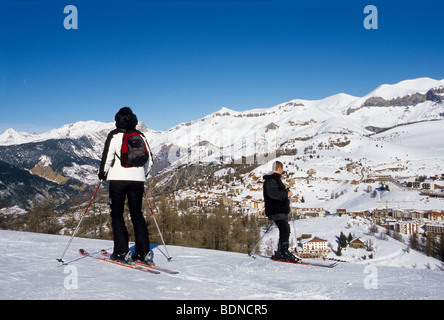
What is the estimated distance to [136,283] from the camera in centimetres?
459

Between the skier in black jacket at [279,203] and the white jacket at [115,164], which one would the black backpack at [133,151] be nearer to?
the white jacket at [115,164]

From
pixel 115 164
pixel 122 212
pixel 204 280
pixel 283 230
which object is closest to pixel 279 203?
pixel 283 230

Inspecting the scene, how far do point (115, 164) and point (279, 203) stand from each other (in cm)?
313

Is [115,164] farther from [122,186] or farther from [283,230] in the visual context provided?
[283,230]

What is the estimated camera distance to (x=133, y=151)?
538 centimetres

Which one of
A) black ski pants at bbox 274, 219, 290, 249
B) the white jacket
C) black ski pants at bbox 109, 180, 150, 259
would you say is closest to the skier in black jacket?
black ski pants at bbox 274, 219, 290, 249

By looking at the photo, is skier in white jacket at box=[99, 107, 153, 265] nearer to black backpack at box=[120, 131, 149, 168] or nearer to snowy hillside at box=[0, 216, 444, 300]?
black backpack at box=[120, 131, 149, 168]

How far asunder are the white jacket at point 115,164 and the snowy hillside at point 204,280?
141 centimetres

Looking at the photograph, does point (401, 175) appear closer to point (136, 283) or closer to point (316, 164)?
point (316, 164)

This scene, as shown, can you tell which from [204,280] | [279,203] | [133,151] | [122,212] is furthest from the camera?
[279,203]

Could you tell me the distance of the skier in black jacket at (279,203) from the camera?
6633 mm

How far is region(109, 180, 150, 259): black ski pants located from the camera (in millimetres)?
5434
